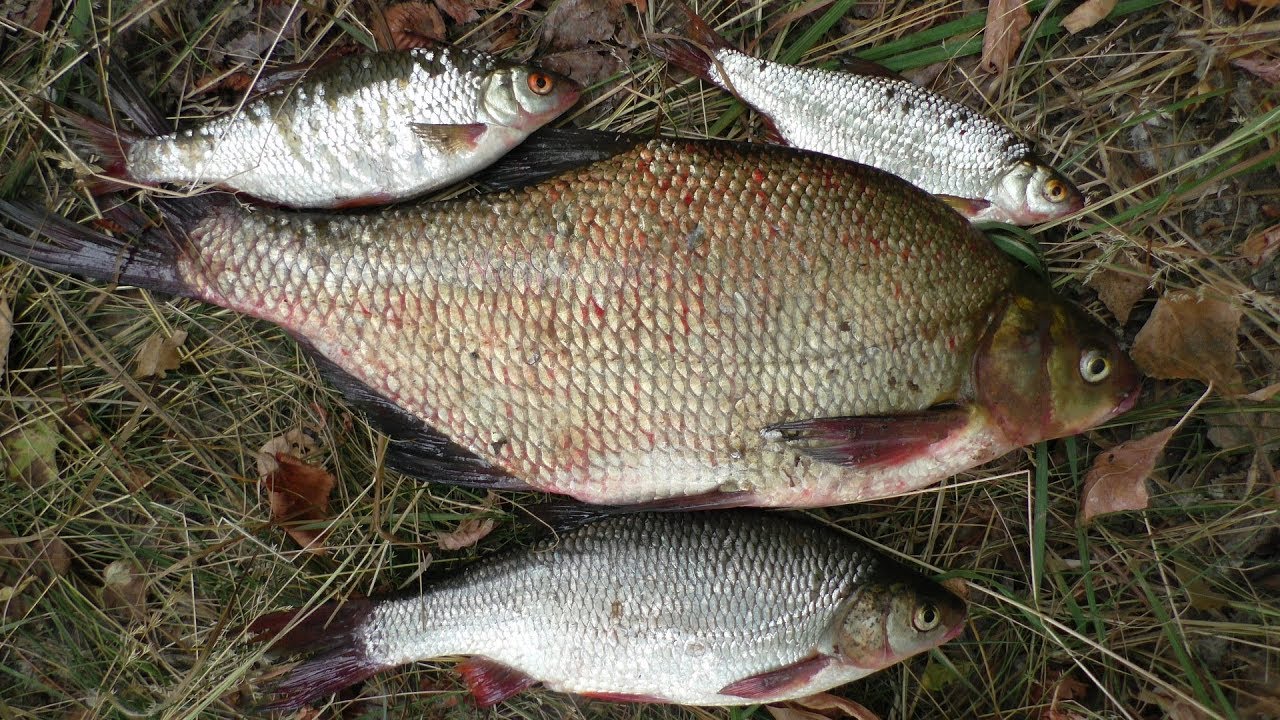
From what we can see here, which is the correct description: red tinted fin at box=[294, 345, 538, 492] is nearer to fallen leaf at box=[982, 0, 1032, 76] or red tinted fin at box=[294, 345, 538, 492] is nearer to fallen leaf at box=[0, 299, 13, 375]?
fallen leaf at box=[0, 299, 13, 375]

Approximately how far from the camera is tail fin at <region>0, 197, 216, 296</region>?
2.37 meters

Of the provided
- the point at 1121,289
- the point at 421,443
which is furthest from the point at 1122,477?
the point at 421,443

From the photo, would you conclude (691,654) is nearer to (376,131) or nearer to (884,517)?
(884,517)

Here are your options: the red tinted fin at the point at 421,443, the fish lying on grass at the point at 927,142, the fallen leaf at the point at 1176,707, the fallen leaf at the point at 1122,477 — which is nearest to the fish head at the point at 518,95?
the fish lying on grass at the point at 927,142

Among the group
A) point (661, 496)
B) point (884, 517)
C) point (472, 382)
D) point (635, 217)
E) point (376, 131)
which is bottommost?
point (884, 517)

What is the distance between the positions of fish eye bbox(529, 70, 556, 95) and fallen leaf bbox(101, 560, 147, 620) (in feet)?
7.30

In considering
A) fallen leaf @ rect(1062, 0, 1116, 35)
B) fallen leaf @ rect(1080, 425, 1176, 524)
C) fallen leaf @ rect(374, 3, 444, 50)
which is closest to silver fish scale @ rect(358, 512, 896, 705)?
fallen leaf @ rect(1080, 425, 1176, 524)

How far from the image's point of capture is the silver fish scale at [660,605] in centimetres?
232

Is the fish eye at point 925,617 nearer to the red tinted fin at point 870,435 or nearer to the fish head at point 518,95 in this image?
the red tinted fin at point 870,435

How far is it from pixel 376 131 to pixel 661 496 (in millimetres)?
1480

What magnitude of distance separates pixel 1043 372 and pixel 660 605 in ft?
4.47

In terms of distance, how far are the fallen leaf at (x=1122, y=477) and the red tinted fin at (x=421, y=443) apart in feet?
6.21

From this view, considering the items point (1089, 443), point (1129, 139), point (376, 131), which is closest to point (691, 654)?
point (1089, 443)

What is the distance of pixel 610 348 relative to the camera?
7.05 ft
